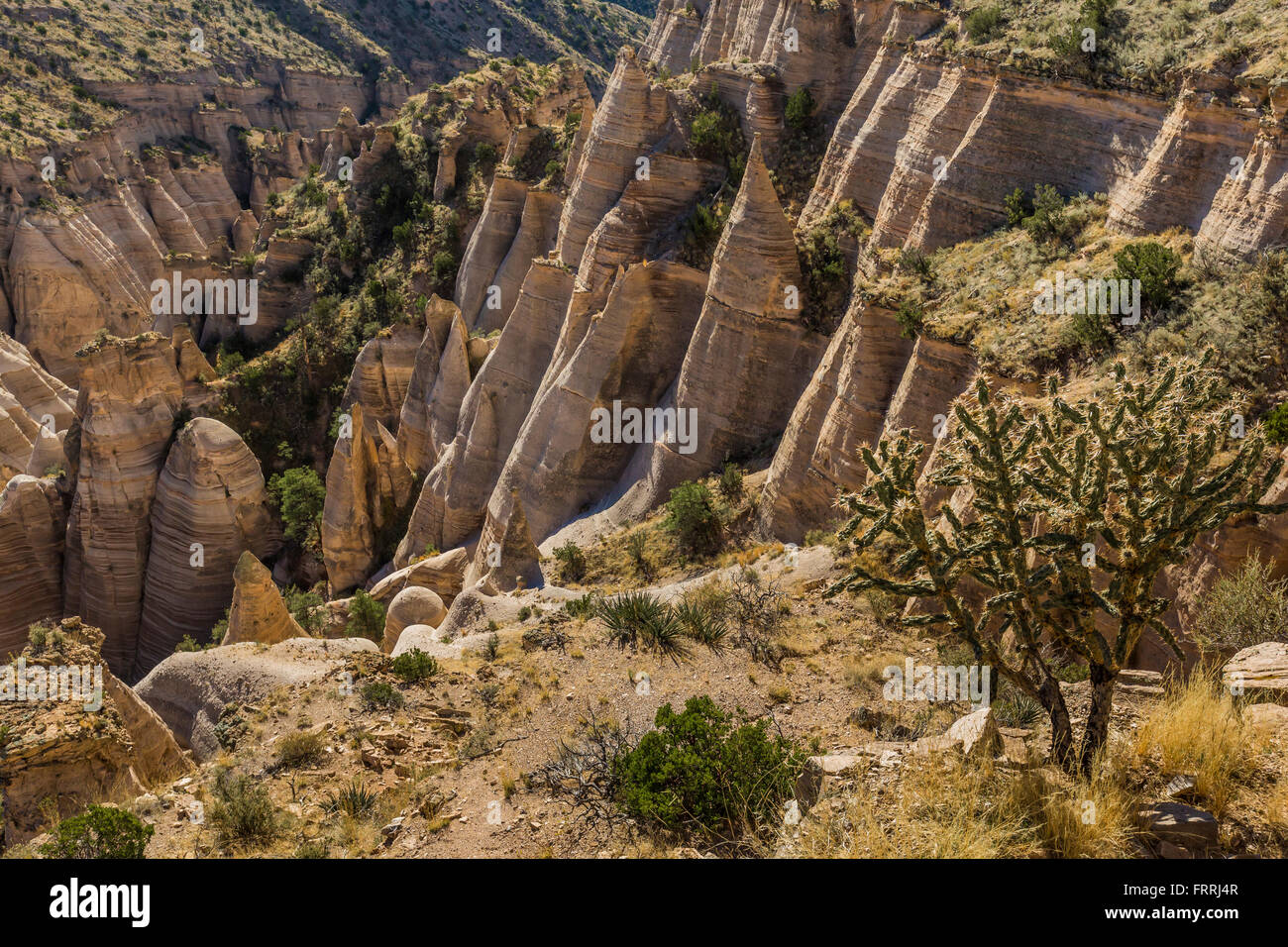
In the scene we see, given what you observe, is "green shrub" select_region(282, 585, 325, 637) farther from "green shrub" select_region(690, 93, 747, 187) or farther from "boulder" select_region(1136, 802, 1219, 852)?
"boulder" select_region(1136, 802, 1219, 852)

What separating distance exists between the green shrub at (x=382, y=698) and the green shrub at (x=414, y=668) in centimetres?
51

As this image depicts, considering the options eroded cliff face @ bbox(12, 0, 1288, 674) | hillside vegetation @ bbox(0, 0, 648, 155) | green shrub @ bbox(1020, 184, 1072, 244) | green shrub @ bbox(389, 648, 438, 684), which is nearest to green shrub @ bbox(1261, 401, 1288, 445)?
eroded cliff face @ bbox(12, 0, 1288, 674)

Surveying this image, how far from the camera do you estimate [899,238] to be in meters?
18.0

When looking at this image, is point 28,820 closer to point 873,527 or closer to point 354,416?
point 873,527

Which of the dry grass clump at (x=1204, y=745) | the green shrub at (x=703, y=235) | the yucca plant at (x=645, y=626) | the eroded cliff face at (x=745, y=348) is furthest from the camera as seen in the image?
the green shrub at (x=703, y=235)

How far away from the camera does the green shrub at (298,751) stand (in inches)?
428

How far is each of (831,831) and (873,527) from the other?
230 cm

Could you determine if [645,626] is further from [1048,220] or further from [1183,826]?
[1048,220]

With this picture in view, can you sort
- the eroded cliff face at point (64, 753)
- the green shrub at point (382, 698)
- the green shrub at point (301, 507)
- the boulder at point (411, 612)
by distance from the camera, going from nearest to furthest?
the eroded cliff face at point (64, 753)
the green shrub at point (382, 698)
the boulder at point (411, 612)
the green shrub at point (301, 507)

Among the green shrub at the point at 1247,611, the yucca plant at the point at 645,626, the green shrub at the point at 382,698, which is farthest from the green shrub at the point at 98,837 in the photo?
the green shrub at the point at 1247,611

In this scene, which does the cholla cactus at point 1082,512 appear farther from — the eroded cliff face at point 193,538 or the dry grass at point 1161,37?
the eroded cliff face at point 193,538

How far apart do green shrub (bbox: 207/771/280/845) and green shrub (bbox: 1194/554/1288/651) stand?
10002 millimetres

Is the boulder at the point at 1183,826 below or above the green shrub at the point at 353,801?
above

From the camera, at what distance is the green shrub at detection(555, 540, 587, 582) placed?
1969 centimetres
